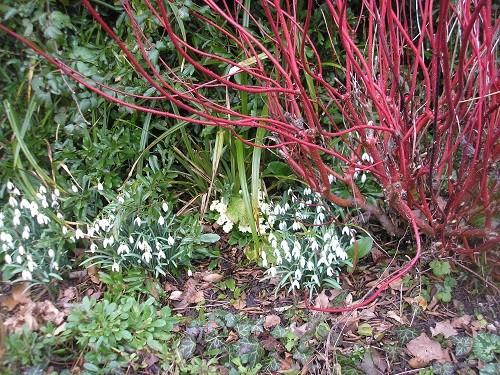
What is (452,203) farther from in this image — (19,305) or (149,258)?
(19,305)

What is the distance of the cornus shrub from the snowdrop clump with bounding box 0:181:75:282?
27.5 inches

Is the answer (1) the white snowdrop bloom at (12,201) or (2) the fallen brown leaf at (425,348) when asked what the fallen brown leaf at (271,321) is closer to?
(2) the fallen brown leaf at (425,348)

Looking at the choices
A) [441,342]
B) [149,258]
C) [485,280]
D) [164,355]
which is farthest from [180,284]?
[485,280]

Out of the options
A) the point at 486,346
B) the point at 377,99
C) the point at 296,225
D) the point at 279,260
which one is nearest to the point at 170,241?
the point at 279,260

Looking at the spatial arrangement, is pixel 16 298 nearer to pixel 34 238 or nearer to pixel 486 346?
pixel 34 238

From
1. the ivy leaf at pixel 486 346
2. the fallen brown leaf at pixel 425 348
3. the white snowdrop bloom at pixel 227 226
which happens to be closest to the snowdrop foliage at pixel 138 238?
the white snowdrop bloom at pixel 227 226

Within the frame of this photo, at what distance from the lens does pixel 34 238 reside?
2438 mm

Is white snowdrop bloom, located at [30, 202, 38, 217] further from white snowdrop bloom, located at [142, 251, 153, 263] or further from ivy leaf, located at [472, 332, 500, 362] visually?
ivy leaf, located at [472, 332, 500, 362]

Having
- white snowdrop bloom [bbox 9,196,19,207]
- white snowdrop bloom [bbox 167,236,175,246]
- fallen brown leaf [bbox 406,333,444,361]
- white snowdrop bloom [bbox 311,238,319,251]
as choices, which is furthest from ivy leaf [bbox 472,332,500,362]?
white snowdrop bloom [bbox 9,196,19,207]

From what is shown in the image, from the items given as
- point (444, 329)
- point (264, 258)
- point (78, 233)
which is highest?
point (78, 233)

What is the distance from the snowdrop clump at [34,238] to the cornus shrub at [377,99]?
70cm

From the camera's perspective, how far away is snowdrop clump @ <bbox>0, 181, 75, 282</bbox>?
230 cm

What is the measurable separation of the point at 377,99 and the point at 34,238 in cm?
180

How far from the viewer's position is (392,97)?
78.6 inches
